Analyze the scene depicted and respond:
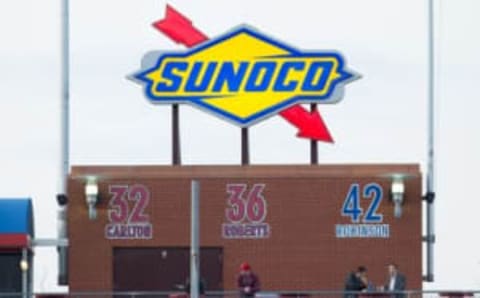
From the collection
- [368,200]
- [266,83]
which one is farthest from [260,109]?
[368,200]

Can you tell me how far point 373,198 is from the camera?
2253 inches

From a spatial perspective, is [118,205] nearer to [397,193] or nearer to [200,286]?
[397,193]

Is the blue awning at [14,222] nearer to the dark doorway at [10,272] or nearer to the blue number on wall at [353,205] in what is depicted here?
the dark doorway at [10,272]

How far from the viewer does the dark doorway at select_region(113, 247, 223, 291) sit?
187ft

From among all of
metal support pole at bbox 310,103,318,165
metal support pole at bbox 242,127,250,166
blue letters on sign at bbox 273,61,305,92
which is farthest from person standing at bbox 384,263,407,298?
blue letters on sign at bbox 273,61,305,92

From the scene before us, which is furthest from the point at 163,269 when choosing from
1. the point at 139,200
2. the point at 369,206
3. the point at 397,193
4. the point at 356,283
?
the point at 356,283

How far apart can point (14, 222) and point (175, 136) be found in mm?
4811

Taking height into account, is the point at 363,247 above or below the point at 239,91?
below

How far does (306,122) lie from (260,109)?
4.86ft

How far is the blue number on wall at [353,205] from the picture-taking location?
5703 centimetres

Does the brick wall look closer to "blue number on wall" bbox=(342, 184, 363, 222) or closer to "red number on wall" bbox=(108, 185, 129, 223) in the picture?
"blue number on wall" bbox=(342, 184, 363, 222)

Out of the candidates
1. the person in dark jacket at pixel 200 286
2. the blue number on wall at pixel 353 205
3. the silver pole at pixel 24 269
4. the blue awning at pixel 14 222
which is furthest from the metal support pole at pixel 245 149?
the silver pole at pixel 24 269

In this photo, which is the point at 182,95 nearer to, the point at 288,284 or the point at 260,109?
the point at 260,109

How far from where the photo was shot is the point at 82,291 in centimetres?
5688
